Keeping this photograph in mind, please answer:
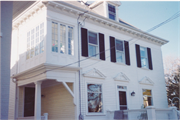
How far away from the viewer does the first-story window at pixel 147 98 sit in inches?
549

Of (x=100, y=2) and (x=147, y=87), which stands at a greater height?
(x=100, y=2)

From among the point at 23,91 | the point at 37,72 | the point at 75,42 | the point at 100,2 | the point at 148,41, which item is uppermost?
the point at 100,2

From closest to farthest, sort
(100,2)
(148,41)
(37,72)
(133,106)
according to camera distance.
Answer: (37,72) < (133,106) < (100,2) < (148,41)

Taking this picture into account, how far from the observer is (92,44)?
11.9 meters

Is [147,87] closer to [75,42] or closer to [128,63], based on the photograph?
[128,63]

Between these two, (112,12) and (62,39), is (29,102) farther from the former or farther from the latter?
(112,12)

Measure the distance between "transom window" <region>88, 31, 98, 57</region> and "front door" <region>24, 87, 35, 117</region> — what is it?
13.7 ft

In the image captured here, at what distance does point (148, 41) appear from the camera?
51.0 ft

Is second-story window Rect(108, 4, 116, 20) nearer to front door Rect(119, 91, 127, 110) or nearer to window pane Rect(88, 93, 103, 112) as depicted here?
front door Rect(119, 91, 127, 110)

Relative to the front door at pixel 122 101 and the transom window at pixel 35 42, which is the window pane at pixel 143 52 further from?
the transom window at pixel 35 42

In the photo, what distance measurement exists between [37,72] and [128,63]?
610 cm

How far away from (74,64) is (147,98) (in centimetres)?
640

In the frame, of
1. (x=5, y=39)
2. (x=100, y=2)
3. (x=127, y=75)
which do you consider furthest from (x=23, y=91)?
(x=100, y=2)

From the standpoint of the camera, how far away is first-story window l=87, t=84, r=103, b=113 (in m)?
10.9
